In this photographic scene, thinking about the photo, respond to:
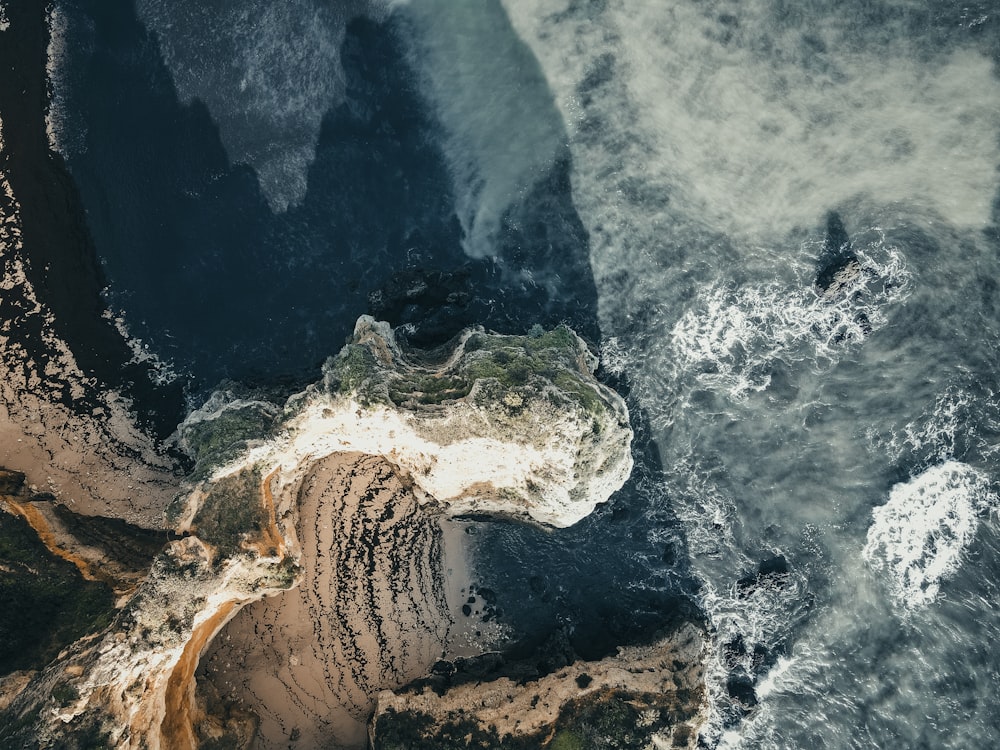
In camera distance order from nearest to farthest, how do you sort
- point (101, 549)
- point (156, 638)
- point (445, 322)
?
point (156, 638) → point (101, 549) → point (445, 322)

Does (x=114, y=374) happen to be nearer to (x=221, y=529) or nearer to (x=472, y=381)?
(x=221, y=529)

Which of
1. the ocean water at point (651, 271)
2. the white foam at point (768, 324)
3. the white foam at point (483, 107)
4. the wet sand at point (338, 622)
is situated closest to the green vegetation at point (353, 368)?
the ocean water at point (651, 271)

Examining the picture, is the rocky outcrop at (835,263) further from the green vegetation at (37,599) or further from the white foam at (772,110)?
the green vegetation at (37,599)

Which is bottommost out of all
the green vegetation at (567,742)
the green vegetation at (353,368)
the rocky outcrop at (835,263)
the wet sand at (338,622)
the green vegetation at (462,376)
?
the green vegetation at (567,742)

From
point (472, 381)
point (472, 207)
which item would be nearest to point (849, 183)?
point (472, 207)

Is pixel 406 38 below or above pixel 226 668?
above

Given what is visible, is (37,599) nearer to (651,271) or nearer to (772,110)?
(651,271)

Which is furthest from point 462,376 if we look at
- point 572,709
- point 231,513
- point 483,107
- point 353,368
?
point 572,709
